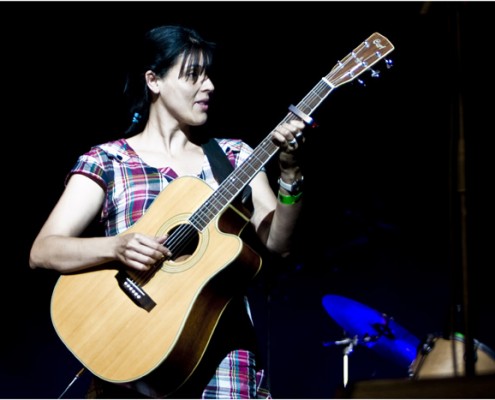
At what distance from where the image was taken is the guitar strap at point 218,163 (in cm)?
251

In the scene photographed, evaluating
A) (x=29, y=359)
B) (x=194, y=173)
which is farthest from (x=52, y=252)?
(x=29, y=359)

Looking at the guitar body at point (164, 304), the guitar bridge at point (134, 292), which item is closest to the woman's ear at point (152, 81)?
the guitar body at point (164, 304)

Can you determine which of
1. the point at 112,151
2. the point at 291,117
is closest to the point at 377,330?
the point at 291,117

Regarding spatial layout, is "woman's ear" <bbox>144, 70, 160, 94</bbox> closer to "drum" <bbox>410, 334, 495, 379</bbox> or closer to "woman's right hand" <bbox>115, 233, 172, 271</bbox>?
"woman's right hand" <bbox>115, 233, 172, 271</bbox>

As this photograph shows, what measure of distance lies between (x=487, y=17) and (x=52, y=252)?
2.31m

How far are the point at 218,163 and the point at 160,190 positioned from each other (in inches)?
10.0

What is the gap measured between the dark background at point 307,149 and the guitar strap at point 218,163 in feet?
3.34

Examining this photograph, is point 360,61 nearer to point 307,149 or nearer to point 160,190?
point 160,190

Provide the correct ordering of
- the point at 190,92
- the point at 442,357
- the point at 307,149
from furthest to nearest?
the point at 307,149 < the point at 442,357 < the point at 190,92

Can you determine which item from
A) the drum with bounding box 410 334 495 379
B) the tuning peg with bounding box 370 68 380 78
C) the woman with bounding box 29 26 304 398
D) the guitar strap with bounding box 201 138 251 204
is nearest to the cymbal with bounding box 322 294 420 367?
the drum with bounding box 410 334 495 379

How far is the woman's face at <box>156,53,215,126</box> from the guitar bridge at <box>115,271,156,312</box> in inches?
26.8

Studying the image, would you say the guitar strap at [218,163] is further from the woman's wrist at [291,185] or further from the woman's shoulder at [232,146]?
the woman's wrist at [291,185]

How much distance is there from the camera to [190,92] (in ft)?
8.56

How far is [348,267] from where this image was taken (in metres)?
4.10
